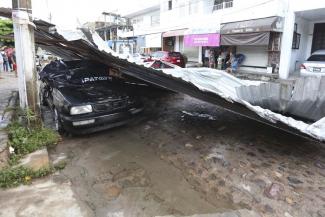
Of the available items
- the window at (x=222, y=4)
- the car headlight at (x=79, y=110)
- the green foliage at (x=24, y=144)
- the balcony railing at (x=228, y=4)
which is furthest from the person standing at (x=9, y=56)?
the car headlight at (x=79, y=110)

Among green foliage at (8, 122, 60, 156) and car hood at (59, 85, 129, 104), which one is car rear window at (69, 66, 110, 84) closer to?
car hood at (59, 85, 129, 104)

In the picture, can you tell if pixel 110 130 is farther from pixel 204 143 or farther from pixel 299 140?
pixel 299 140

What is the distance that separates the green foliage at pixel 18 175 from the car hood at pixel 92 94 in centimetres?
167

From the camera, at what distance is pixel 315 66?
11336 millimetres

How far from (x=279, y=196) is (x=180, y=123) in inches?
124

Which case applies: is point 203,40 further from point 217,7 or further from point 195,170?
point 195,170

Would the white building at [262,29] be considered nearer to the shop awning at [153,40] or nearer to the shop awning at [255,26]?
the shop awning at [255,26]

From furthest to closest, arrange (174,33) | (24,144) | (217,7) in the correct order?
(174,33) < (217,7) < (24,144)

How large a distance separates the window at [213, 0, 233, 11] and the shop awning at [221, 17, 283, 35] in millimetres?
2636

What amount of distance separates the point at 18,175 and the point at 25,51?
2.46m

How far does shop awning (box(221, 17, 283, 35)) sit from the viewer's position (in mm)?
13778

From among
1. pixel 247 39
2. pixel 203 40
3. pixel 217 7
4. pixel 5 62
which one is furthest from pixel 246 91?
pixel 5 62

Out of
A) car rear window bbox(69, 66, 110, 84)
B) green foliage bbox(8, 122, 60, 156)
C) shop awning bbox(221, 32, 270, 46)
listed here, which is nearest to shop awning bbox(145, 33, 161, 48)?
shop awning bbox(221, 32, 270, 46)

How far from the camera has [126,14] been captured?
37031mm
